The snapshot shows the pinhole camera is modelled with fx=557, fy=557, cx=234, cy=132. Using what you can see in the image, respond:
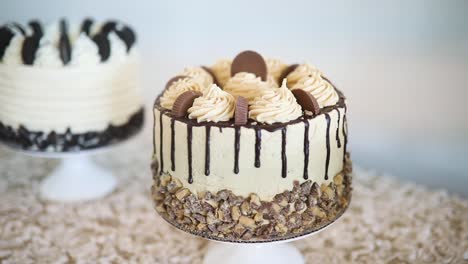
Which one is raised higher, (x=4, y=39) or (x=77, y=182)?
(x=4, y=39)

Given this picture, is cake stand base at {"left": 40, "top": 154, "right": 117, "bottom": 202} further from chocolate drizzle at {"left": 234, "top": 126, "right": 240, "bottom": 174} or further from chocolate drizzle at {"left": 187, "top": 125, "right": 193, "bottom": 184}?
chocolate drizzle at {"left": 234, "top": 126, "right": 240, "bottom": 174}

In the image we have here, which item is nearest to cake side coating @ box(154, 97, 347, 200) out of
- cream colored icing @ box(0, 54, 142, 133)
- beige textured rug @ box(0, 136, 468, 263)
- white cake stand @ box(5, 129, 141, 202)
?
beige textured rug @ box(0, 136, 468, 263)

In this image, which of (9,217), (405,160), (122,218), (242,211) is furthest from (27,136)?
(405,160)

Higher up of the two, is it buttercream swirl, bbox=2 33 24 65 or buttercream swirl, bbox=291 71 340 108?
buttercream swirl, bbox=2 33 24 65

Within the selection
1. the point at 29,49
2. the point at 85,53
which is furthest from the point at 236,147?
the point at 29,49

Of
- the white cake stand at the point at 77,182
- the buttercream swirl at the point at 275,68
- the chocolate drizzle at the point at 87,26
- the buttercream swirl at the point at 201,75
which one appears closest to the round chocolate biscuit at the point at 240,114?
the buttercream swirl at the point at 201,75

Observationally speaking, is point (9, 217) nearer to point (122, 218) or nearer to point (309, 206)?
point (122, 218)

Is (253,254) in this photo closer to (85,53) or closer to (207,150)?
(207,150)
